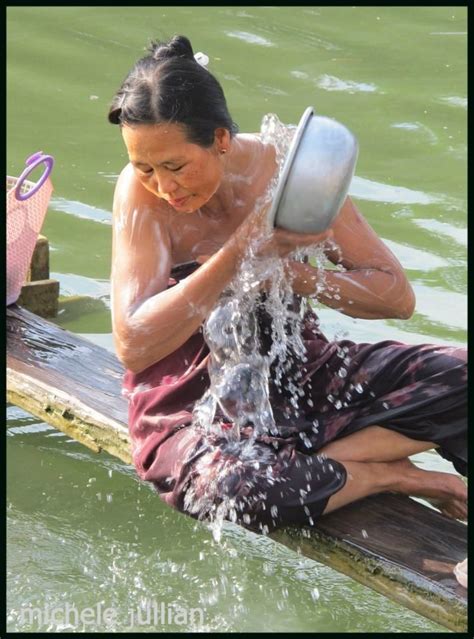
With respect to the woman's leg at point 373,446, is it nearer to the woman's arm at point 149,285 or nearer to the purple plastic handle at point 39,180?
the woman's arm at point 149,285

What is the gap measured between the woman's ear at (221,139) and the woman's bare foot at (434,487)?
93 centimetres

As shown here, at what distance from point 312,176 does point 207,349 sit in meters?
0.73

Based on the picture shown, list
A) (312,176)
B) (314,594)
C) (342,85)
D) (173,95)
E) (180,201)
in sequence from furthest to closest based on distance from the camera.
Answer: (342,85), (314,594), (180,201), (173,95), (312,176)

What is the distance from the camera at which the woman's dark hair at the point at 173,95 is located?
9.70 ft

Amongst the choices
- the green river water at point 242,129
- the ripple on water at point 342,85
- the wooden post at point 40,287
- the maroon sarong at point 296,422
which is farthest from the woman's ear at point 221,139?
the ripple on water at point 342,85

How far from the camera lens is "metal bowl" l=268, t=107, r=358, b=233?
109 inches

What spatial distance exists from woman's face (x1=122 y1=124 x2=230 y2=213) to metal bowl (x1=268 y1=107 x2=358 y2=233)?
312 millimetres

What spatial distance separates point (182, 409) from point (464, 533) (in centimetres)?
77

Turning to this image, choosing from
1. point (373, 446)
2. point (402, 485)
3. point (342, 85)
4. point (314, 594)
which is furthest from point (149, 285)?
point (342, 85)

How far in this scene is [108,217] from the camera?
19.9 feet

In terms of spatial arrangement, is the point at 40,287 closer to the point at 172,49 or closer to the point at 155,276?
the point at 155,276

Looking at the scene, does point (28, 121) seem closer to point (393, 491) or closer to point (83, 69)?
point (83, 69)

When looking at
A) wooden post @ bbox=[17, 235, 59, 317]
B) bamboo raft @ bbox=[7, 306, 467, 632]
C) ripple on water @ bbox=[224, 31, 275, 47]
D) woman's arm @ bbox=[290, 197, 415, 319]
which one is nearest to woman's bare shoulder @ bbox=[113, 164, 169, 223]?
woman's arm @ bbox=[290, 197, 415, 319]

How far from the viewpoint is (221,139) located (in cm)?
310
